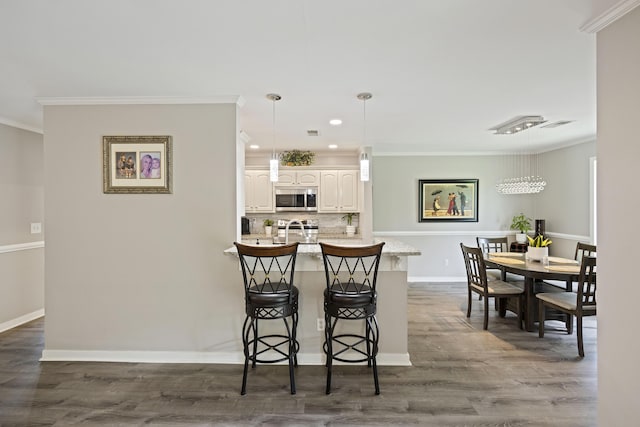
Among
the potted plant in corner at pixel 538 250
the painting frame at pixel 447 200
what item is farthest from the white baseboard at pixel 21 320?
the potted plant in corner at pixel 538 250

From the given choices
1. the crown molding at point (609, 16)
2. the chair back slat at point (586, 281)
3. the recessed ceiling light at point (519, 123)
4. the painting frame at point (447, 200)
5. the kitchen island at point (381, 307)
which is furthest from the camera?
the painting frame at point (447, 200)

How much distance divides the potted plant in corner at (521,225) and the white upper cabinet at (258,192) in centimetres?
438

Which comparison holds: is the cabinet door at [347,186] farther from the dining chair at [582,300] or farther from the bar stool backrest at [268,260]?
the dining chair at [582,300]

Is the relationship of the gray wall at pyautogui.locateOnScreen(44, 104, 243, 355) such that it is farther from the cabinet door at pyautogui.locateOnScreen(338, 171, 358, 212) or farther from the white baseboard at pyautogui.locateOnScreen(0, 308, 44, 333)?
the cabinet door at pyautogui.locateOnScreen(338, 171, 358, 212)

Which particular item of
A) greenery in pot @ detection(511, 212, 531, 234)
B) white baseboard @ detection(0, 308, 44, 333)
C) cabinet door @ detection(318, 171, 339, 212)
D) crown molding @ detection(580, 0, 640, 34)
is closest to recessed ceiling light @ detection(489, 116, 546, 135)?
crown molding @ detection(580, 0, 640, 34)

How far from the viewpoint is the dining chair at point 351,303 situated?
2.47 meters

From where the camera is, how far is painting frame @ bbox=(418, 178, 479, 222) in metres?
6.14

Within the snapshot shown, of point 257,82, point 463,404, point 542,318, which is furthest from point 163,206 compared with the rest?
point 542,318

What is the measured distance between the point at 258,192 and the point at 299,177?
2.44 feet

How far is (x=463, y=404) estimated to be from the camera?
7.86 ft

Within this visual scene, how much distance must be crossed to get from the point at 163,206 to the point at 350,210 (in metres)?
3.23

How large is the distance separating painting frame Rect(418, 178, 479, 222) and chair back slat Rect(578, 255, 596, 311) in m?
2.95

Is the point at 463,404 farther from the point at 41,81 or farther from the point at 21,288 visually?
the point at 21,288

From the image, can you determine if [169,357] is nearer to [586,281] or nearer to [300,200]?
[300,200]
